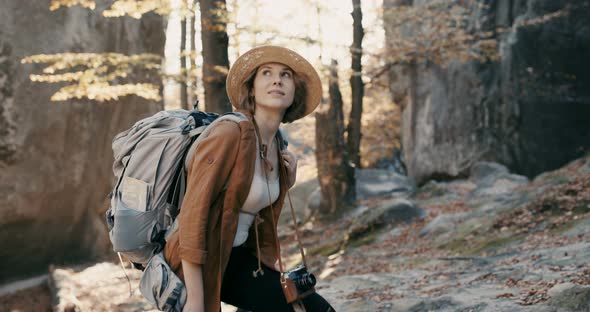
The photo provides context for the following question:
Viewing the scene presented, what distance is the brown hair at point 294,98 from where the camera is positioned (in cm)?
317

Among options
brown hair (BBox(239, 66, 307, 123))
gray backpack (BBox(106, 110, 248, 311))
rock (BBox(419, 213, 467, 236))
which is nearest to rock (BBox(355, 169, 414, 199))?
rock (BBox(419, 213, 467, 236))

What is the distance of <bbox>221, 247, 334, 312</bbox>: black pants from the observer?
9.36ft

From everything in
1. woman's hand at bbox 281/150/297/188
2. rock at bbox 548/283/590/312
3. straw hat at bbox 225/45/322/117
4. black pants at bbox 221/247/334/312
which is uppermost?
straw hat at bbox 225/45/322/117

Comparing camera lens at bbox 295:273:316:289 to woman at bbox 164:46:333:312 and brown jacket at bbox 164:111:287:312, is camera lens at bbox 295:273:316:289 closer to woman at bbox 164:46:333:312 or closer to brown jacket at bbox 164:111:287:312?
woman at bbox 164:46:333:312

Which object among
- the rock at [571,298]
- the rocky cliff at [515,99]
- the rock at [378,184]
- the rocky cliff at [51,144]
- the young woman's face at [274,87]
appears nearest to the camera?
the young woman's face at [274,87]

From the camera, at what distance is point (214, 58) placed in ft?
26.4

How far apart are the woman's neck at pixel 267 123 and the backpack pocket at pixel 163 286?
74 centimetres

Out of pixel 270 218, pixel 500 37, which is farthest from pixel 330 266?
pixel 500 37

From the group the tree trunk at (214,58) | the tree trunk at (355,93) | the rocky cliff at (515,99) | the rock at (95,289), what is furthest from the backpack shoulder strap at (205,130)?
the tree trunk at (355,93)

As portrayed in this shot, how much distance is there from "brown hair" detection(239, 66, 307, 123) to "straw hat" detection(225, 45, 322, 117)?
0.07 ft

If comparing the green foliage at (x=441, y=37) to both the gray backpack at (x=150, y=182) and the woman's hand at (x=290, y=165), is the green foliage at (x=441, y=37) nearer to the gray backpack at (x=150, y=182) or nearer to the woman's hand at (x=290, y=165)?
the woman's hand at (x=290, y=165)

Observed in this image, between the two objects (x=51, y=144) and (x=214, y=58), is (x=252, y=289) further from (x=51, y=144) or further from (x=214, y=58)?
(x=51, y=144)

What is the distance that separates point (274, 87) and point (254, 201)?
0.58m

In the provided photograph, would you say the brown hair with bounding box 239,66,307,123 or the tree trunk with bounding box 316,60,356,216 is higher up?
the brown hair with bounding box 239,66,307,123
